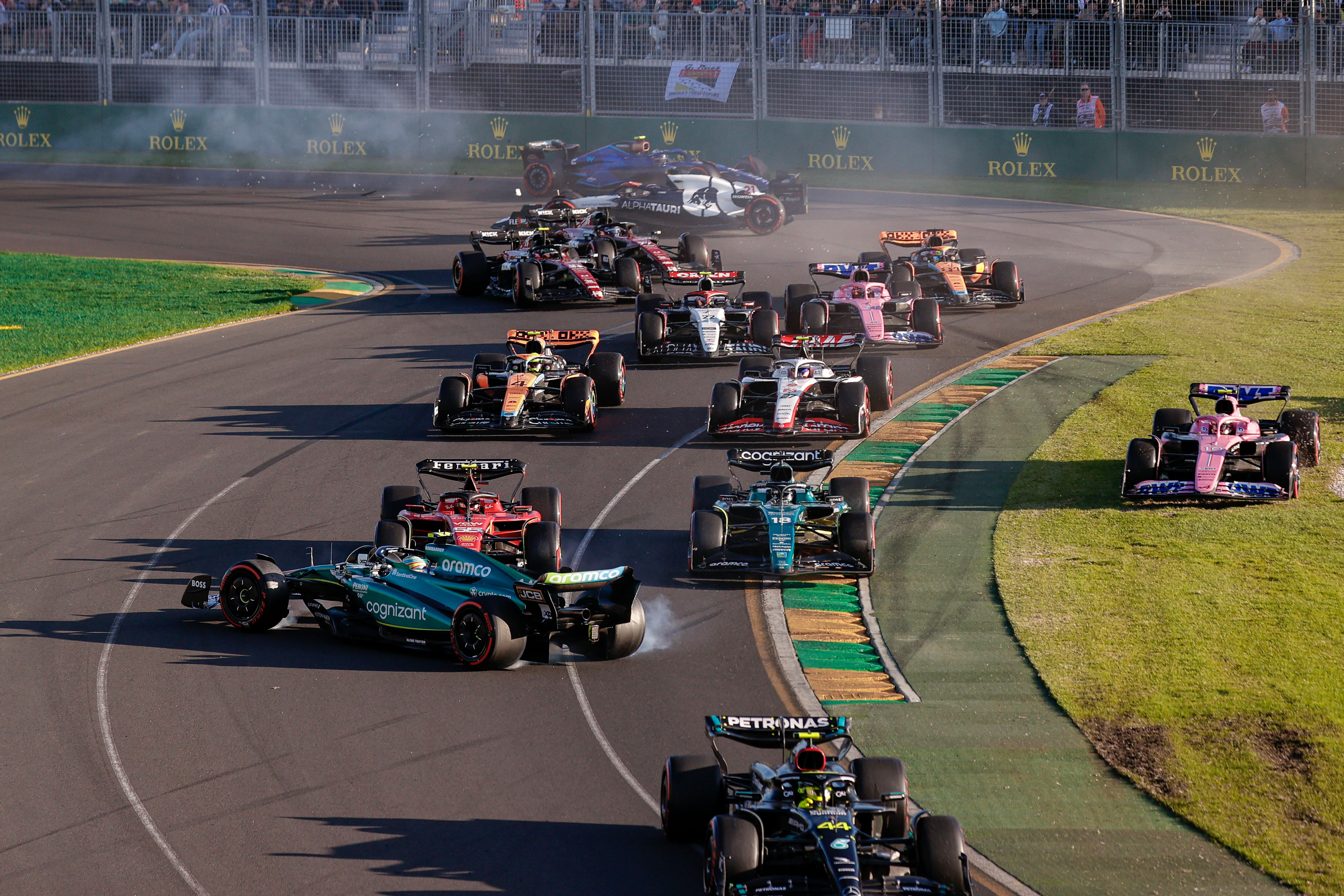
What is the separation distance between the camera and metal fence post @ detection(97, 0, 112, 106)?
51000mm

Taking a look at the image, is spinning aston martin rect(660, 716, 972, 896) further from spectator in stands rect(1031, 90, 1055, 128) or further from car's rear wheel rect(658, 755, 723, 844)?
spectator in stands rect(1031, 90, 1055, 128)

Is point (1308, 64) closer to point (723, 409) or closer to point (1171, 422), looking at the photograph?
point (1171, 422)

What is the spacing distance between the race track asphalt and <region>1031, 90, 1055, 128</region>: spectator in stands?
12.2 m

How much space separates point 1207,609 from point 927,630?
3.00 meters

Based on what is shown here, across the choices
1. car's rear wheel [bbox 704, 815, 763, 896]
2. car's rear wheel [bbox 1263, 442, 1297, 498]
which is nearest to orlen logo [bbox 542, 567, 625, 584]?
car's rear wheel [bbox 704, 815, 763, 896]

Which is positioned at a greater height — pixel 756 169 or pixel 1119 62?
pixel 1119 62

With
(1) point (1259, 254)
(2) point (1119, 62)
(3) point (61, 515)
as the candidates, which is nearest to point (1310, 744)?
(3) point (61, 515)

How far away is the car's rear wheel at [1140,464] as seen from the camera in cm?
1953

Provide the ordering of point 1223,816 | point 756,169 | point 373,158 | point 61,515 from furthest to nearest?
point 373,158 → point 756,169 → point 61,515 → point 1223,816

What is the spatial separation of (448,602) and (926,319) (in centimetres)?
1503

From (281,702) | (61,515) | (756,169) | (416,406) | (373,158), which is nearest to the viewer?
(281,702)

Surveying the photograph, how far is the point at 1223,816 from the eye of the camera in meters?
11.8

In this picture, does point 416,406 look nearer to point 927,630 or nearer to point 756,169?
point 927,630

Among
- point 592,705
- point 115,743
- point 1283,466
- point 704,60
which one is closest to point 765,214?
point 704,60
